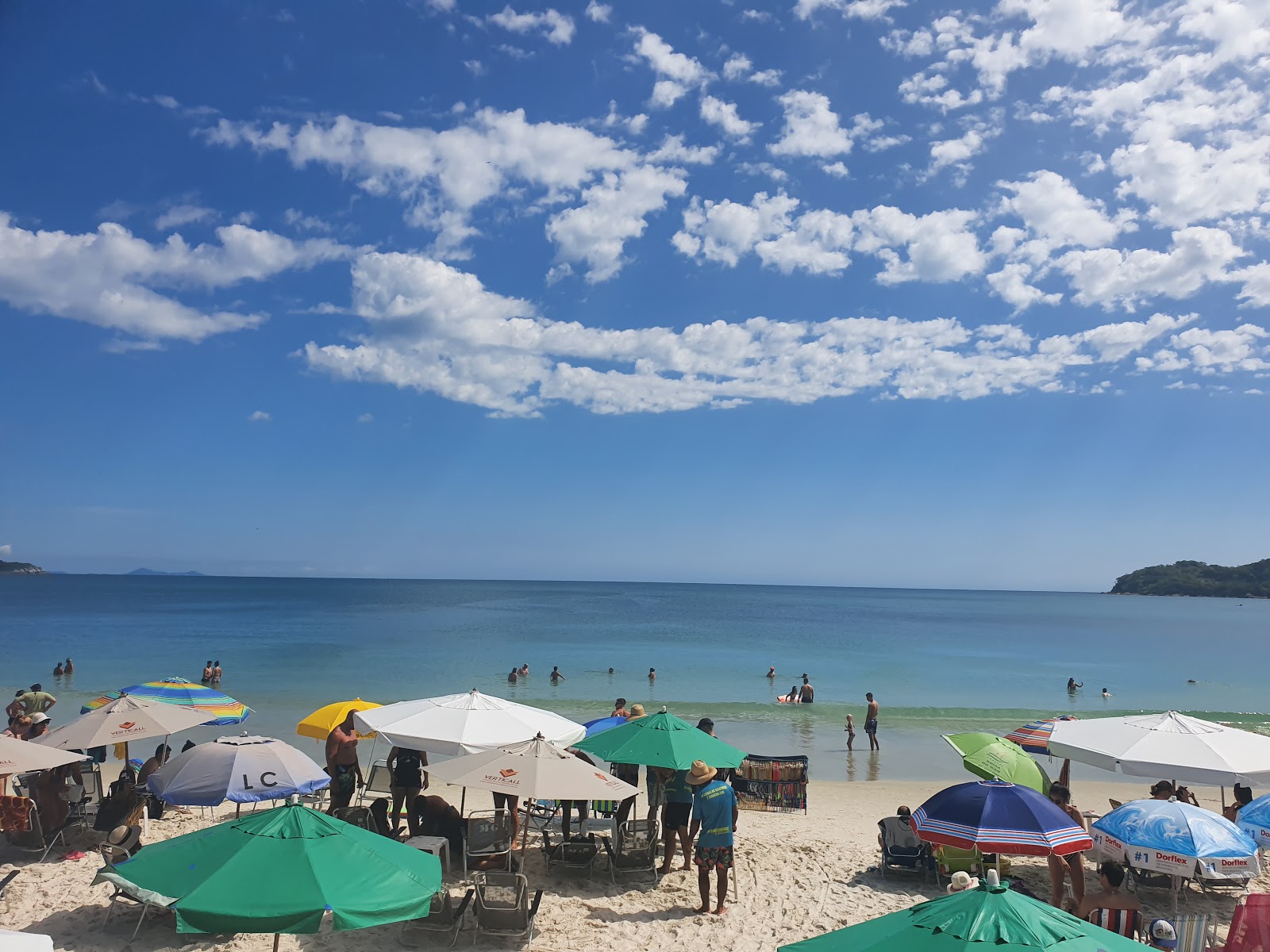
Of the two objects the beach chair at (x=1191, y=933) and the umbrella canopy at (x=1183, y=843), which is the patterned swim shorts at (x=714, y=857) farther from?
the umbrella canopy at (x=1183, y=843)

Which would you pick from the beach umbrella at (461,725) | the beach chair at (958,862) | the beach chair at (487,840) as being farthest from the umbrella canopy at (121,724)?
the beach chair at (958,862)

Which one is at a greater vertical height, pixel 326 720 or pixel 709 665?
pixel 326 720

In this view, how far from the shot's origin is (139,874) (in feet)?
14.7

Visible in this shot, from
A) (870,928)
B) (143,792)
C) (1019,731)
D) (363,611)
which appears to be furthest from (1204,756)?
(363,611)

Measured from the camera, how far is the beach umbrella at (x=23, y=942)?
11.5 feet

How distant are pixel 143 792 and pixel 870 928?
29.5 feet

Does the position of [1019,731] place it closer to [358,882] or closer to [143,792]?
[358,882]

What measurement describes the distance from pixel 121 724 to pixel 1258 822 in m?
12.5

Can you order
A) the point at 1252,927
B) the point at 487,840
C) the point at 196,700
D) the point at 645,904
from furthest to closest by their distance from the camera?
1. the point at 196,700
2. the point at 487,840
3. the point at 645,904
4. the point at 1252,927

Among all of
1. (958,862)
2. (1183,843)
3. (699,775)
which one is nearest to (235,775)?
(699,775)

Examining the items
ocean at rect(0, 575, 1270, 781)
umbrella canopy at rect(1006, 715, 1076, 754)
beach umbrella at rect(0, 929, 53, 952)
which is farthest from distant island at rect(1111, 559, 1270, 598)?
beach umbrella at rect(0, 929, 53, 952)

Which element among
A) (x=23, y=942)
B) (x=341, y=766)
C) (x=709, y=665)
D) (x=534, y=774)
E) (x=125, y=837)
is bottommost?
(x=709, y=665)

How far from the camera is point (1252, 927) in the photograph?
489cm

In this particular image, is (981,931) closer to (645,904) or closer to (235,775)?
(645,904)
